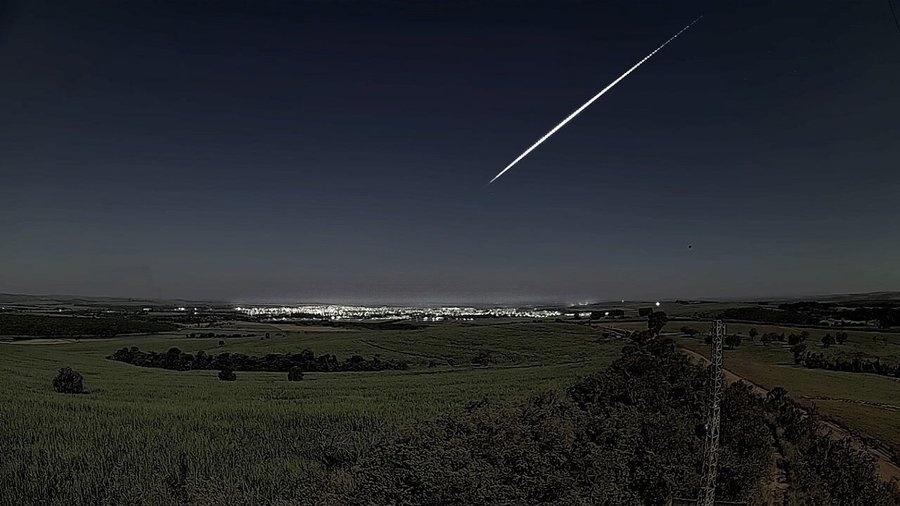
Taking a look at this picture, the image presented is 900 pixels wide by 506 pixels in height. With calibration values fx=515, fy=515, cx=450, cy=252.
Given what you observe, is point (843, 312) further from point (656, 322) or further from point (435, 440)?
point (435, 440)

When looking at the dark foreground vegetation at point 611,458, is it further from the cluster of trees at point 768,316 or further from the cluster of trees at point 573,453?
the cluster of trees at point 768,316

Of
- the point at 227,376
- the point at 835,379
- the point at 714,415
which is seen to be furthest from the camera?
the point at 227,376

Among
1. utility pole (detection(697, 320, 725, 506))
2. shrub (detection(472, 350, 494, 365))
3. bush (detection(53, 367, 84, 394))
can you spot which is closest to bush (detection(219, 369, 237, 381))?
bush (detection(53, 367, 84, 394))

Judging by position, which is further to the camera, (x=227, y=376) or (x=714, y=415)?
(x=227, y=376)

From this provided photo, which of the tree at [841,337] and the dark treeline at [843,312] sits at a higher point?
the dark treeline at [843,312]

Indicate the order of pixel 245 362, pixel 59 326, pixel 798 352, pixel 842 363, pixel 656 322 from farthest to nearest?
pixel 59 326, pixel 245 362, pixel 798 352, pixel 842 363, pixel 656 322

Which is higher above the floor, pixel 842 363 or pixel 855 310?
pixel 855 310

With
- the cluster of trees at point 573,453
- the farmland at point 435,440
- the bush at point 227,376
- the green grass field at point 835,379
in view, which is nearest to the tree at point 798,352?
the green grass field at point 835,379

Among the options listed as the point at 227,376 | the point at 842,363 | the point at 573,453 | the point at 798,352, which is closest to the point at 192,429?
the point at 573,453
